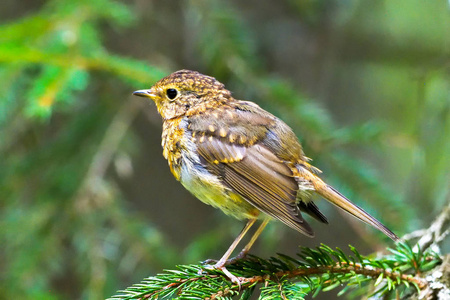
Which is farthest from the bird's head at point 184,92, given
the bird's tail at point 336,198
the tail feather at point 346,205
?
the tail feather at point 346,205

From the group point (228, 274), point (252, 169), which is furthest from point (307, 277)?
point (252, 169)

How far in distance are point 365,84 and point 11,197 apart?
10.8 ft

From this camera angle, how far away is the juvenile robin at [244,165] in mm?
2314

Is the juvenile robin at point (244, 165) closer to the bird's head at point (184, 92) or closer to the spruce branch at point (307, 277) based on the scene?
the bird's head at point (184, 92)

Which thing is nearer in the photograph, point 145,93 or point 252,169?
point 252,169

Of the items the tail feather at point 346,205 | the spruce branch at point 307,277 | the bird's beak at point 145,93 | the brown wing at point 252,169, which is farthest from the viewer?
the bird's beak at point 145,93

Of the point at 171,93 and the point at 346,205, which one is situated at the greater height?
the point at 171,93

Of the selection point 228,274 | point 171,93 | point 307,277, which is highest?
point 171,93

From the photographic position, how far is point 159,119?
4219 millimetres

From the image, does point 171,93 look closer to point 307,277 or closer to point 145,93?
point 145,93

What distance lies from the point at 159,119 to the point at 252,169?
193 centimetres

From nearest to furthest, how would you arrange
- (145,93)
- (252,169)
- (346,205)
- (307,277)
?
(307,277)
(346,205)
(252,169)
(145,93)

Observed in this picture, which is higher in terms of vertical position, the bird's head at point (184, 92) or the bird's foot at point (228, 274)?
the bird's head at point (184, 92)

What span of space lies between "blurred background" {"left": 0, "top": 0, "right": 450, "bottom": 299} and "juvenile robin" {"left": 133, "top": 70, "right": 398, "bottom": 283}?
1.62 ft
